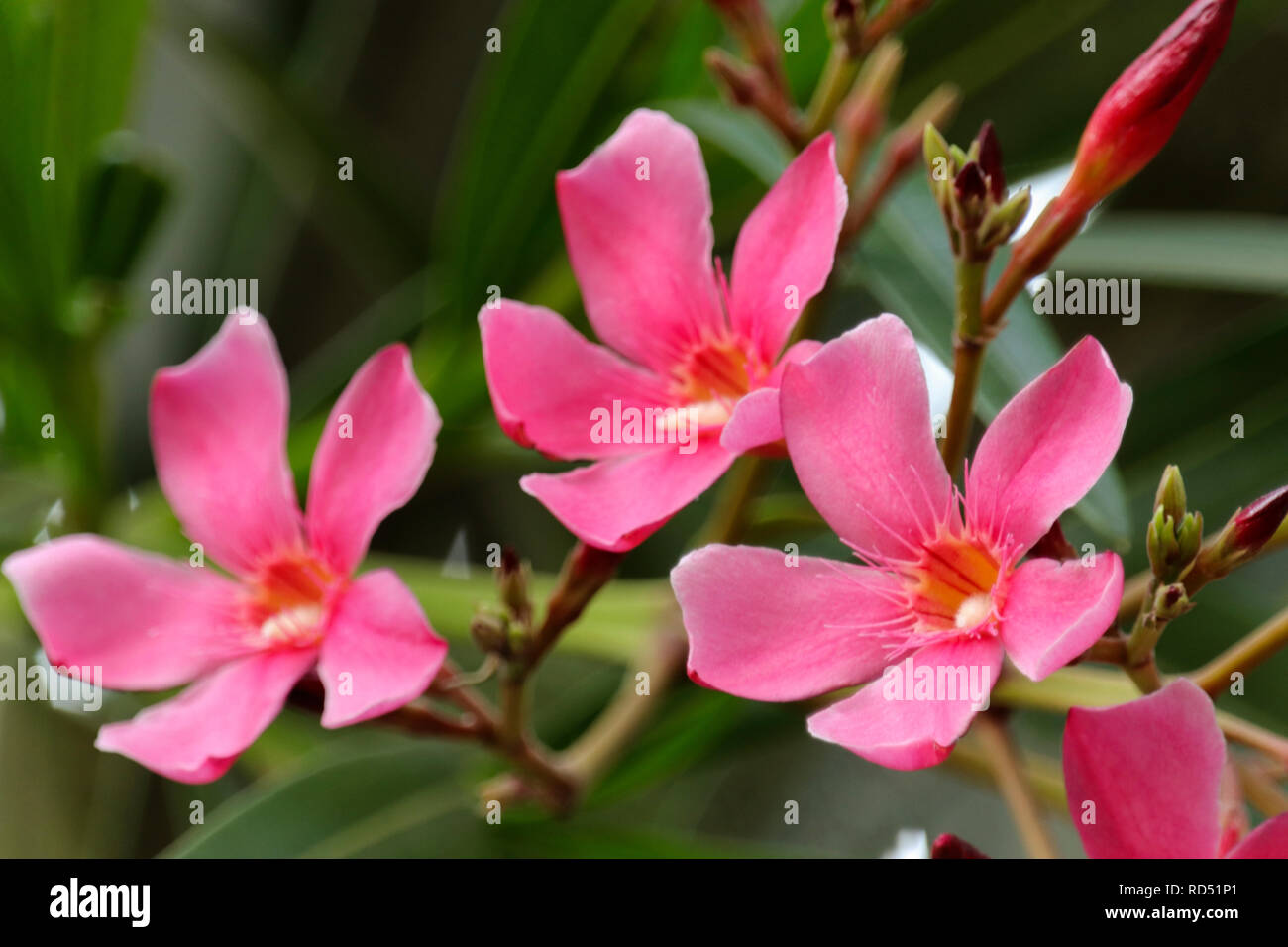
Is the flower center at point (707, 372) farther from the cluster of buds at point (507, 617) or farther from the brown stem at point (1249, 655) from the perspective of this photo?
the brown stem at point (1249, 655)

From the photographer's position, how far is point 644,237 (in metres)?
0.50

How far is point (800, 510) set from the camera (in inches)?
28.8

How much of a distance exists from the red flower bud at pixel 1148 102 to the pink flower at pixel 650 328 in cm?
11

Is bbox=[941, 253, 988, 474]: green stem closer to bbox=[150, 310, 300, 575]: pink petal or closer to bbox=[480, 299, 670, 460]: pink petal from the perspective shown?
bbox=[480, 299, 670, 460]: pink petal

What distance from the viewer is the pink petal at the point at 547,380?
46cm

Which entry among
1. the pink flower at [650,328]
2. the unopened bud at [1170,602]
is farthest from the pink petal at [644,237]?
the unopened bud at [1170,602]

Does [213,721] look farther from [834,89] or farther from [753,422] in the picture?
[834,89]

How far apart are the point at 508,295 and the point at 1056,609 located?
2.29 feet

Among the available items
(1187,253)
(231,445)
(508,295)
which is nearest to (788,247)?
(231,445)

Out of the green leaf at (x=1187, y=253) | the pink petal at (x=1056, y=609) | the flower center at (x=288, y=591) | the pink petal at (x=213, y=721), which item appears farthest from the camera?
the green leaf at (x=1187, y=253)
